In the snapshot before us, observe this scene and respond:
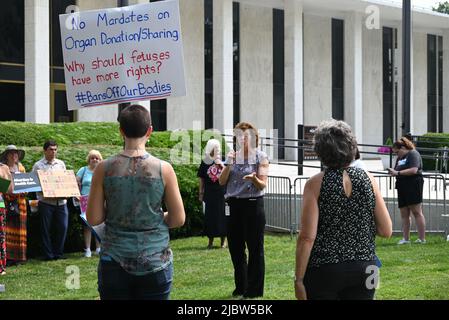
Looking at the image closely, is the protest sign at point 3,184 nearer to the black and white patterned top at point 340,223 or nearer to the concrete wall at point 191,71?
the black and white patterned top at point 340,223

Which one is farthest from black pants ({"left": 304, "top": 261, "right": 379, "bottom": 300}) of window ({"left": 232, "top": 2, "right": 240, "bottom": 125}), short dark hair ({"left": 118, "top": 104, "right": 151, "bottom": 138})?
window ({"left": 232, "top": 2, "right": 240, "bottom": 125})

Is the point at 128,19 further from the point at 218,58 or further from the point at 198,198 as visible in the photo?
the point at 218,58

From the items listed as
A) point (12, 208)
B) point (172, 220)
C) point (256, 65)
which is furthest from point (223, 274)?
point (256, 65)

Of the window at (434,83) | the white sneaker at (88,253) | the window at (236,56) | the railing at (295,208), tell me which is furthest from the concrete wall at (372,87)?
the white sneaker at (88,253)

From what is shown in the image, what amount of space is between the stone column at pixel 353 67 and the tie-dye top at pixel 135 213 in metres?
32.6

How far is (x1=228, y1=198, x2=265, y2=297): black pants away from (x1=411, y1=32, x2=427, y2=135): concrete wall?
35.9 meters

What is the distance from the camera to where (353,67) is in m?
36.5

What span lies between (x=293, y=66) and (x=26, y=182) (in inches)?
914

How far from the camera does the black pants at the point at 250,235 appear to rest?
828 cm

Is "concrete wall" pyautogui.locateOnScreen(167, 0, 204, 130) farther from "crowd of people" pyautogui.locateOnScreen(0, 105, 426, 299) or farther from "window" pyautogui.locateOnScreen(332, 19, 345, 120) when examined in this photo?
"crowd of people" pyautogui.locateOnScreen(0, 105, 426, 299)

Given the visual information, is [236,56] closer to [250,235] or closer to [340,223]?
[250,235]

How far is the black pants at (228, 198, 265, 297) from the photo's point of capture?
8.28 m
